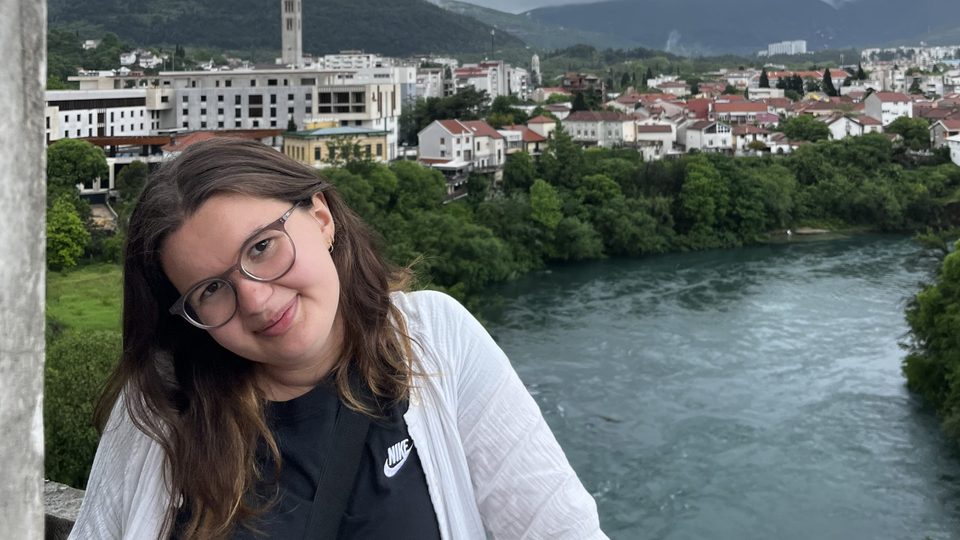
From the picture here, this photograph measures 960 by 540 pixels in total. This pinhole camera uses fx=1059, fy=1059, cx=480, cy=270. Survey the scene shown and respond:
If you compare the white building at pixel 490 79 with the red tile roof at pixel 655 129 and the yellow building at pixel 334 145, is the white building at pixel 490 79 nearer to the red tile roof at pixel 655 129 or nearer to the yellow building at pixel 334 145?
the red tile roof at pixel 655 129

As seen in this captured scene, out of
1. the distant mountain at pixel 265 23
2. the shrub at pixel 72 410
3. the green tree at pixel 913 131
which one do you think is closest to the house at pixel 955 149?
the green tree at pixel 913 131

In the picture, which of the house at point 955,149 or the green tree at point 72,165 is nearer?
the green tree at point 72,165

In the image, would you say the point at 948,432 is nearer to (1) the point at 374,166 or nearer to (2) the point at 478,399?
(2) the point at 478,399

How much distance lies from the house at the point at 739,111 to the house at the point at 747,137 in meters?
2.49

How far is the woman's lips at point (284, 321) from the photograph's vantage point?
2.13ft

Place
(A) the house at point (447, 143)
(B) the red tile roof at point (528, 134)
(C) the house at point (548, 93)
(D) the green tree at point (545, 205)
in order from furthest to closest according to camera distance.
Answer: (C) the house at point (548, 93)
(B) the red tile roof at point (528, 134)
(A) the house at point (447, 143)
(D) the green tree at point (545, 205)

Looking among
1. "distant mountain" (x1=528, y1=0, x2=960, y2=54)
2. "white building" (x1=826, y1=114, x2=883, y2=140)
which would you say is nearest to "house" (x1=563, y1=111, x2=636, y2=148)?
"white building" (x1=826, y1=114, x2=883, y2=140)

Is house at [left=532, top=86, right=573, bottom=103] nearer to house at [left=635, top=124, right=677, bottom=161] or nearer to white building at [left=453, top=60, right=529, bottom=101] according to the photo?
white building at [left=453, top=60, right=529, bottom=101]

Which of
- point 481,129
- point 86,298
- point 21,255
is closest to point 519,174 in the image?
point 481,129

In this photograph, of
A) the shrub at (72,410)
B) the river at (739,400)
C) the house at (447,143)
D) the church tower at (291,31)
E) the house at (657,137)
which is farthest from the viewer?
the church tower at (291,31)

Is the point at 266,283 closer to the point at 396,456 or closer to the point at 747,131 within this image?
the point at 396,456

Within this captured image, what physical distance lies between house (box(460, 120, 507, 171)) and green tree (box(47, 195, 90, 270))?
7508mm

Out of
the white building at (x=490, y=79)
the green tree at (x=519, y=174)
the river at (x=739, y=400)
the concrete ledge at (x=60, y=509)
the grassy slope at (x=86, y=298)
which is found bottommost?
the river at (x=739, y=400)

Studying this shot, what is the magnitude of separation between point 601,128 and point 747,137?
10.0 feet
